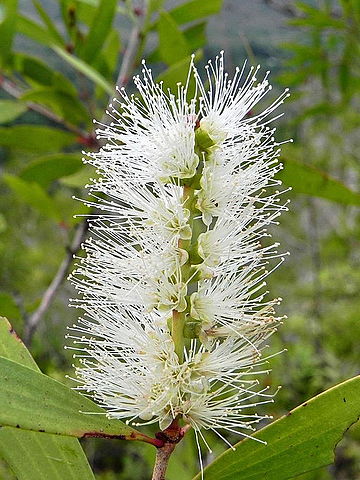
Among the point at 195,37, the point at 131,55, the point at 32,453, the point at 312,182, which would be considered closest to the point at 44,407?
the point at 32,453

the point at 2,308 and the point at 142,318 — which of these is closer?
the point at 142,318

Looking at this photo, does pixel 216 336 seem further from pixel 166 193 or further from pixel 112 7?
pixel 112 7

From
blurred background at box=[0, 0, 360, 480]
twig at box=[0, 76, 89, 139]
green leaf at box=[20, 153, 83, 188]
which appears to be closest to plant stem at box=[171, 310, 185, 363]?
blurred background at box=[0, 0, 360, 480]

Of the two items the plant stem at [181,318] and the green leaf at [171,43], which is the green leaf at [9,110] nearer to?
the green leaf at [171,43]

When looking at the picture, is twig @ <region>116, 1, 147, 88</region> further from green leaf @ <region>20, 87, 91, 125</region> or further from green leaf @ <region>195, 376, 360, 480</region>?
green leaf @ <region>195, 376, 360, 480</region>

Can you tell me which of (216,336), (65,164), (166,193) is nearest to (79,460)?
(216,336)

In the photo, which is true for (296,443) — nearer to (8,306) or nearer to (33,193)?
(8,306)
